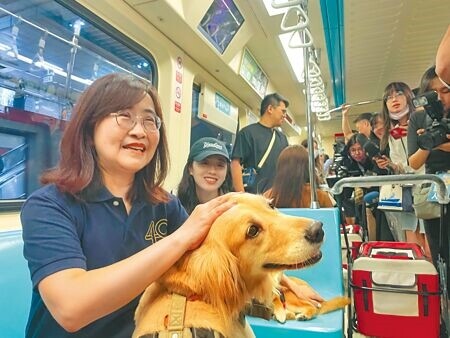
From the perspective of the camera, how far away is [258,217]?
907 millimetres

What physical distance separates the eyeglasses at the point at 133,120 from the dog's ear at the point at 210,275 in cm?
42

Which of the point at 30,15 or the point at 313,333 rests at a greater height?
the point at 30,15

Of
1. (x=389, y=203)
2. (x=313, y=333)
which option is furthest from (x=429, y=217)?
(x=313, y=333)

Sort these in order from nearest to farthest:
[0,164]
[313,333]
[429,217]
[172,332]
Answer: [172,332] → [313,333] → [0,164] → [429,217]

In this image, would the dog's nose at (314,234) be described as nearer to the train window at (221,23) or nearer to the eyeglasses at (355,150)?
the train window at (221,23)

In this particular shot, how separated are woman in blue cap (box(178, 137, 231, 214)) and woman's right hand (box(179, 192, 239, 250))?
0.98 meters

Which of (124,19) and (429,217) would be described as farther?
(124,19)

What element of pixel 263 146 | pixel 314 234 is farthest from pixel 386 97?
pixel 314 234

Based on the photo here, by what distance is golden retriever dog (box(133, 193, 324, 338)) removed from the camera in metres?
0.76

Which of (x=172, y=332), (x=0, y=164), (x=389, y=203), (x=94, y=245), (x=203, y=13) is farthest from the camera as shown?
(x=203, y=13)

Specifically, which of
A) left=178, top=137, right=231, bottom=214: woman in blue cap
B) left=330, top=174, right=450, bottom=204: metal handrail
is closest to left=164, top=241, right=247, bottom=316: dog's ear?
left=330, top=174, right=450, bottom=204: metal handrail

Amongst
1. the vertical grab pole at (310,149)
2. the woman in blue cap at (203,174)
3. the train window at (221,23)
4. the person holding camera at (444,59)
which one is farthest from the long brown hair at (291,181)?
the train window at (221,23)

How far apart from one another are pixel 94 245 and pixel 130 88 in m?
0.48

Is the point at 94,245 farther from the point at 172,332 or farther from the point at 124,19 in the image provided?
the point at 124,19
